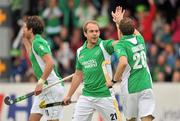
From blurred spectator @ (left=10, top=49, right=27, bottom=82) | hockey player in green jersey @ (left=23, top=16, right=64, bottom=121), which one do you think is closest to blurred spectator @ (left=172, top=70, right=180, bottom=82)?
blurred spectator @ (left=10, top=49, right=27, bottom=82)

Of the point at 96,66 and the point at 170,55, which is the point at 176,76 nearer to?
the point at 170,55

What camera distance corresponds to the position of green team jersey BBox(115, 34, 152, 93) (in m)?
14.2

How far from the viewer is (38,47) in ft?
49.1

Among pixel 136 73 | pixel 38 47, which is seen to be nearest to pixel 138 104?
pixel 136 73

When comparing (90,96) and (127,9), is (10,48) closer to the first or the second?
(127,9)

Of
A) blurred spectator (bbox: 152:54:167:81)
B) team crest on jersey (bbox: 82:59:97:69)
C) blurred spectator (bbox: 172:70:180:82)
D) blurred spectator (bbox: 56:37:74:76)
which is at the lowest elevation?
blurred spectator (bbox: 172:70:180:82)

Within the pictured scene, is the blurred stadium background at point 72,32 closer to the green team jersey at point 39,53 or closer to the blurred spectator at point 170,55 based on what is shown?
the blurred spectator at point 170,55

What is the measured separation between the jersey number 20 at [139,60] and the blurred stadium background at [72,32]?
5002mm

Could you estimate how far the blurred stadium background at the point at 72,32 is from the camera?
2048cm

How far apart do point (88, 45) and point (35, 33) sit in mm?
993

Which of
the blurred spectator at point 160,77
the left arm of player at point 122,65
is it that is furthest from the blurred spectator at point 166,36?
the left arm of player at point 122,65

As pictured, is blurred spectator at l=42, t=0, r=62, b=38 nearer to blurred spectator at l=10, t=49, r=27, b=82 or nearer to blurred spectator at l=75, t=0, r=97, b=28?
blurred spectator at l=75, t=0, r=97, b=28

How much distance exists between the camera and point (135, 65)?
46.7 feet

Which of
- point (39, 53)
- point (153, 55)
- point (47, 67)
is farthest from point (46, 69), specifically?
point (153, 55)
